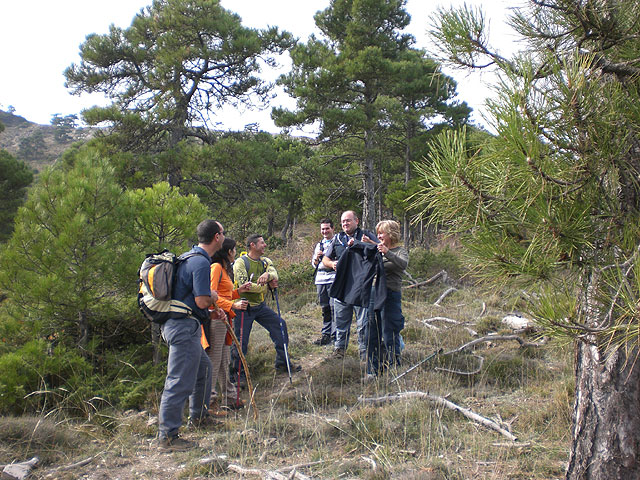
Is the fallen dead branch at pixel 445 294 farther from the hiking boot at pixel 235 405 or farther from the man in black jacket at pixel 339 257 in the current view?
the hiking boot at pixel 235 405

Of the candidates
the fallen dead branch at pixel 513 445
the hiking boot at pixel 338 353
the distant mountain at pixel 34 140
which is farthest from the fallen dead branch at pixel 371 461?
the distant mountain at pixel 34 140

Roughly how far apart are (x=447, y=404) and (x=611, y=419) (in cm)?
170

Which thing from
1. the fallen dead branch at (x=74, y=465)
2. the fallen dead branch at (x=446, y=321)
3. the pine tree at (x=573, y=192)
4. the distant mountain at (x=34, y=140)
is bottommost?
the fallen dead branch at (x=74, y=465)

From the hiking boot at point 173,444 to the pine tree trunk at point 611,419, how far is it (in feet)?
9.14

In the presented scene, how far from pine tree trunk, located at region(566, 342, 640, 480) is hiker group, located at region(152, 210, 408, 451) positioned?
230cm

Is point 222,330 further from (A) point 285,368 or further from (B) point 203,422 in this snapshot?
(A) point 285,368

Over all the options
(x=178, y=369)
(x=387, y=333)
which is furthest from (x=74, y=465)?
(x=387, y=333)

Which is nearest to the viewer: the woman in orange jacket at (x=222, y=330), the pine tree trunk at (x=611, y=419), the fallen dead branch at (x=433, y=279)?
the pine tree trunk at (x=611, y=419)

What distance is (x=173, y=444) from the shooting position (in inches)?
143

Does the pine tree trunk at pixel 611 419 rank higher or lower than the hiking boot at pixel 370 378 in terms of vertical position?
higher

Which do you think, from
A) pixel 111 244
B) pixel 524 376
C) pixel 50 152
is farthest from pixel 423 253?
pixel 50 152

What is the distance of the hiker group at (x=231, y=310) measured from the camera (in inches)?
146

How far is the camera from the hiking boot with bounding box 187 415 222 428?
411cm

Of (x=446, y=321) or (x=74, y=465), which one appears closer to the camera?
(x=74, y=465)
